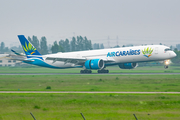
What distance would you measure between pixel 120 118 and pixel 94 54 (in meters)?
46.6

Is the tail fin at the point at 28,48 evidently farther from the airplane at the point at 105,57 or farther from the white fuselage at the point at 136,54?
the white fuselage at the point at 136,54

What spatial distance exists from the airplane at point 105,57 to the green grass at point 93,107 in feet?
107

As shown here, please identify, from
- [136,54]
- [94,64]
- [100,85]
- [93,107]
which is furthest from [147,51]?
[93,107]

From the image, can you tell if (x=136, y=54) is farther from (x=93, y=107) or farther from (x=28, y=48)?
(x=93, y=107)

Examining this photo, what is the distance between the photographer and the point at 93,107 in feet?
66.8

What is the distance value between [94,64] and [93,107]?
38.3 meters

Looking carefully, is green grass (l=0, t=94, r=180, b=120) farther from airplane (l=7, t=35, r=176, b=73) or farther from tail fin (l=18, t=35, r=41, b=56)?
tail fin (l=18, t=35, r=41, b=56)

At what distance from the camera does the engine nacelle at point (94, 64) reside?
58.4m

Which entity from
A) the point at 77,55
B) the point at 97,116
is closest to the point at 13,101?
the point at 97,116

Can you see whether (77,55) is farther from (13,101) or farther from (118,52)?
(13,101)

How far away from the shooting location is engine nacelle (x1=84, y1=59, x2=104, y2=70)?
192 feet

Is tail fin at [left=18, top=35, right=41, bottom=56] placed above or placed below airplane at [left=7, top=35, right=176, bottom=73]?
above

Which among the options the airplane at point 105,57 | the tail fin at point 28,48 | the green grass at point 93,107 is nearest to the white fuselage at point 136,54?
the airplane at point 105,57

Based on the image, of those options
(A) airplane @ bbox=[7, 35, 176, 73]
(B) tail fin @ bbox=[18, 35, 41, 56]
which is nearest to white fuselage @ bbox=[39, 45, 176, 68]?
(A) airplane @ bbox=[7, 35, 176, 73]
